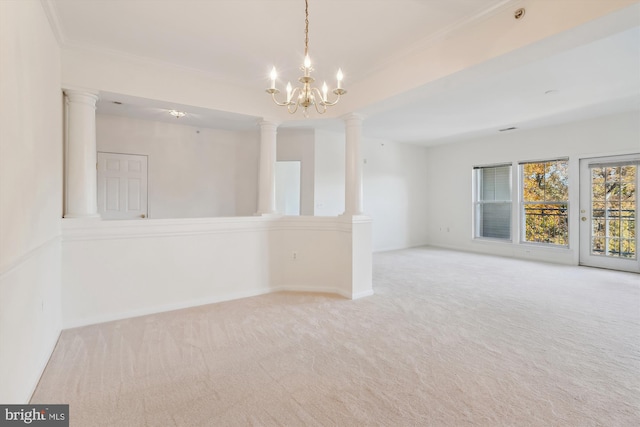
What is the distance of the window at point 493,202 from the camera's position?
697 cm

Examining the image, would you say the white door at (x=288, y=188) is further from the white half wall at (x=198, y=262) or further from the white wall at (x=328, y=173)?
the white half wall at (x=198, y=262)

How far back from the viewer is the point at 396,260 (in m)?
6.24

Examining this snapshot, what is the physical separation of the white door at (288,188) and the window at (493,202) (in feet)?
14.6

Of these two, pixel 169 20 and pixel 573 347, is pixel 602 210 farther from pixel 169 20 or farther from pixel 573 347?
pixel 169 20

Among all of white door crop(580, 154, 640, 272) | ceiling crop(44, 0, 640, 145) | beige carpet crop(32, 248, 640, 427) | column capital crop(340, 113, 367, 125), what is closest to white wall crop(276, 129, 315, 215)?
ceiling crop(44, 0, 640, 145)

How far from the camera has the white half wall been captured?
3.05 metres

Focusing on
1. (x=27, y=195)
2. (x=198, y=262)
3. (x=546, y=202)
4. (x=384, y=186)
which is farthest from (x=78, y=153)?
(x=546, y=202)

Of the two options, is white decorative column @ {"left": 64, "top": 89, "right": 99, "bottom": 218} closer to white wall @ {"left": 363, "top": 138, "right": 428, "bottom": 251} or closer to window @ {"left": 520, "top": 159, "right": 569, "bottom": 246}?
white wall @ {"left": 363, "top": 138, "right": 428, "bottom": 251}

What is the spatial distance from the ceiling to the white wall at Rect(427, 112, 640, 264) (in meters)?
0.93

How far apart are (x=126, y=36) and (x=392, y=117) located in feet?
13.0

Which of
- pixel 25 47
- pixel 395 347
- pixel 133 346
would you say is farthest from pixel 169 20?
pixel 395 347

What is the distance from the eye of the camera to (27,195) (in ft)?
6.25

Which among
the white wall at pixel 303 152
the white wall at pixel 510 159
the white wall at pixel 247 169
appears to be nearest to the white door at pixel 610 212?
the white wall at pixel 510 159

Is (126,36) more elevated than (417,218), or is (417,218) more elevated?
(126,36)
